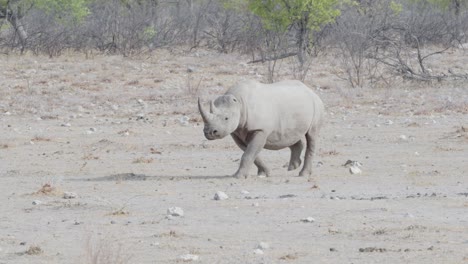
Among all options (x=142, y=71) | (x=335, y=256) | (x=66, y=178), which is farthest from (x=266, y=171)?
(x=142, y=71)

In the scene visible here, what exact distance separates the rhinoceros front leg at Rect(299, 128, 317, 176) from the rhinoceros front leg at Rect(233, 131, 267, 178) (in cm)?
74

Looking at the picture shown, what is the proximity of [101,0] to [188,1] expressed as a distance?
4520 millimetres

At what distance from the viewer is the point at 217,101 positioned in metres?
12.3

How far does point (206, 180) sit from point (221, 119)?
702mm

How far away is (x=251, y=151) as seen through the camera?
12312 millimetres

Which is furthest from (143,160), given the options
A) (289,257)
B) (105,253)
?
(105,253)

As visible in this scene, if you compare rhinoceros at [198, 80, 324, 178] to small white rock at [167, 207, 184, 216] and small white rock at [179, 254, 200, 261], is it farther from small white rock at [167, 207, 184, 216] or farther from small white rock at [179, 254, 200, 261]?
small white rock at [179, 254, 200, 261]

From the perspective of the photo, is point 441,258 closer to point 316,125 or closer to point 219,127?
point 219,127

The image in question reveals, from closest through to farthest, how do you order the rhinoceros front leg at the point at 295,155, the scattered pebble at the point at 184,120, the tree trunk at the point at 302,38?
the rhinoceros front leg at the point at 295,155, the scattered pebble at the point at 184,120, the tree trunk at the point at 302,38

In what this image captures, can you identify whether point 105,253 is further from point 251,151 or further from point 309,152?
point 309,152

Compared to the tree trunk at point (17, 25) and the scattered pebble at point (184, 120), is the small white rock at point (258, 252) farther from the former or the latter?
the tree trunk at point (17, 25)

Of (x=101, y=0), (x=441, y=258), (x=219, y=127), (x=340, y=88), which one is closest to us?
(x=441, y=258)

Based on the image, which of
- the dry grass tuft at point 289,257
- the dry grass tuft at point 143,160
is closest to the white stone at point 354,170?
the dry grass tuft at point 143,160

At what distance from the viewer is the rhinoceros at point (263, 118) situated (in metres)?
12.1
